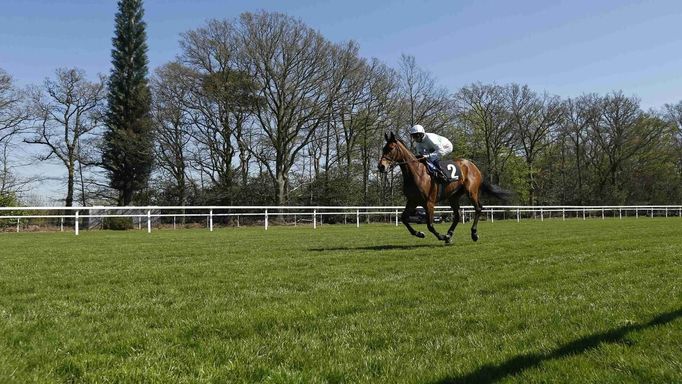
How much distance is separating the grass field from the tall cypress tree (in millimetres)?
38987

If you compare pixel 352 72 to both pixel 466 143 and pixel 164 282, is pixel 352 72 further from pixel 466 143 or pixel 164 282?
pixel 164 282

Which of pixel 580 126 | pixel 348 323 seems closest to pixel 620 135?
pixel 580 126

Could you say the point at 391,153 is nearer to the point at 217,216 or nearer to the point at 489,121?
the point at 217,216

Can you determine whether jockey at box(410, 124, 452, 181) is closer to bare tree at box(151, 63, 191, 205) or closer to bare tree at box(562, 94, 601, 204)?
bare tree at box(151, 63, 191, 205)

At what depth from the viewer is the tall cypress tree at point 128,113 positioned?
149 feet

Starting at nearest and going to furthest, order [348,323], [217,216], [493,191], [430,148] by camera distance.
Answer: [348,323]
[430,148]
[493,191]
[217,216]

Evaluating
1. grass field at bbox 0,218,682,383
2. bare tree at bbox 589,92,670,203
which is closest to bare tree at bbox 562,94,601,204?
bare tree at bbox 589,92,670,203

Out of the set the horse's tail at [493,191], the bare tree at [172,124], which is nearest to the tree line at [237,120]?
the bare tree at [172,124]

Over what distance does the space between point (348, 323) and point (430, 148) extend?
8847 millimetres

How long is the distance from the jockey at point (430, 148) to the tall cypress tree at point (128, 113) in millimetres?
36741

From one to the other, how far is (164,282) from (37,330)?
8.84ft

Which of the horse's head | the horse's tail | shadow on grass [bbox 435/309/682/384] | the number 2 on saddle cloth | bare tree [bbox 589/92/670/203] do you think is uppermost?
bare tree [bbox 589/92/670/203]

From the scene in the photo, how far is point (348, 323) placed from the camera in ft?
15.3

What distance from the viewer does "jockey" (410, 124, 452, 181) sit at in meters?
12.7
